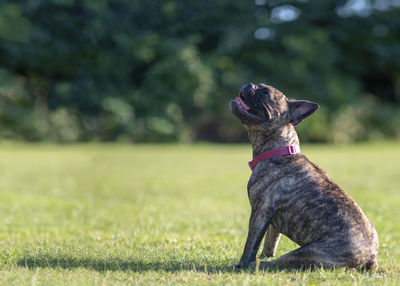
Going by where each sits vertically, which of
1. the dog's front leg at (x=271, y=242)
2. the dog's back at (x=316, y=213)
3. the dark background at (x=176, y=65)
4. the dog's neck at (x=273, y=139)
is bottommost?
the dog's front leg at (x=271, y=242)

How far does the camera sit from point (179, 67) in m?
28.0

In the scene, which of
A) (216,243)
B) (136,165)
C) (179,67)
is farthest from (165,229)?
(179,67)

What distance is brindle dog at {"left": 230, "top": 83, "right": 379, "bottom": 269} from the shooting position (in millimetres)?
3811

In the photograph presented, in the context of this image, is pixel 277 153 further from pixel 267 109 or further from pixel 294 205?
pixel 294 205

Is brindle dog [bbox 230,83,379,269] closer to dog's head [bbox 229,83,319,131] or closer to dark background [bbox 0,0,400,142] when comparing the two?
dog's head [bbox 229,83,319,131]

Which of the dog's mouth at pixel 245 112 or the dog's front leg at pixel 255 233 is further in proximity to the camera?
the dog's mouth at pixel 245 112

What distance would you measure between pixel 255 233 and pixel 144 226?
99.0 inches

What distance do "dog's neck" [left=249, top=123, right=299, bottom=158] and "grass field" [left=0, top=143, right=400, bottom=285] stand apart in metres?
1.07

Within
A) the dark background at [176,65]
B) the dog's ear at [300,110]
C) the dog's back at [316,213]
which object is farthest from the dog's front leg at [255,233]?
the dark background at [176,65]

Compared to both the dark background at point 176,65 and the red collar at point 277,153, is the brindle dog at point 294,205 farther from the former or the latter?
the dark background at point 176,65

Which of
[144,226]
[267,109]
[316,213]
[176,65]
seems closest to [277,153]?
[267,109]

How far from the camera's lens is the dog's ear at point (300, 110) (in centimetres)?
439

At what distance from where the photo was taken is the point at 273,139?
173 inches

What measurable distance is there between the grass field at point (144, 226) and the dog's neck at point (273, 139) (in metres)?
1.07
